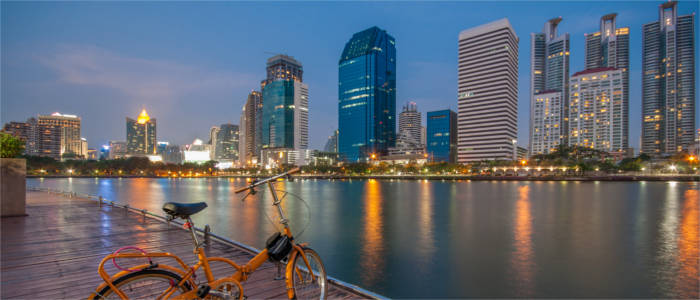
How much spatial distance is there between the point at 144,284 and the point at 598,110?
226779 millimetres

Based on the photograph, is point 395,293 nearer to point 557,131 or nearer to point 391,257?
point 391,257

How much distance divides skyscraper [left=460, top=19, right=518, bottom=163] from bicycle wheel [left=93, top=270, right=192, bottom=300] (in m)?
164

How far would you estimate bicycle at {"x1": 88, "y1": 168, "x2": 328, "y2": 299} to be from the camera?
113 inches

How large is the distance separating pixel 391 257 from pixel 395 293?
488 cm

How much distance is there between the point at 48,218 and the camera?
1255 centimetres

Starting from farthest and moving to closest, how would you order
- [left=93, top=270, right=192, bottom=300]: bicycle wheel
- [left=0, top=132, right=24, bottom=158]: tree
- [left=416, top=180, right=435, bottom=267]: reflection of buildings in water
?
1. [left=416, top=180, right=435, bottom=267]: reflection of buildings in water
2. [left=0, top=132, right=24, bottom=158]: tree
3. [left=93, top=270, right=192, bottom=300]: bicycle wheel

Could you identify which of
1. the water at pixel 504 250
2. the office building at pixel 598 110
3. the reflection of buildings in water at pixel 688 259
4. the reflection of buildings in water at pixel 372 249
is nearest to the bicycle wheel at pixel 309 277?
the water at pixel 504 250

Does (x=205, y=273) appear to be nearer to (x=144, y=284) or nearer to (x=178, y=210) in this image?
(x=144, y=284)

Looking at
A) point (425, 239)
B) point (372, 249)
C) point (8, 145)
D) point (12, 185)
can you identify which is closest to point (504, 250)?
point (425, 239)

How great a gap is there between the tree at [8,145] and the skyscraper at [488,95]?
161667 millimetres

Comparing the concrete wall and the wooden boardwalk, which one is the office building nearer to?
the wooden boardwalk

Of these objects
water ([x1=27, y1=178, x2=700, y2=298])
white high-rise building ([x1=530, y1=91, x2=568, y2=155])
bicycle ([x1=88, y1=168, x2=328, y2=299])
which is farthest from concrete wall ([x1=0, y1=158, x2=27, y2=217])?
white high-rise building ([x1=530, y1=91, x2=568, y2=155])

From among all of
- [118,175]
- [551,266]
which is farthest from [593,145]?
[118,175]

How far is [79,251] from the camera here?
25.6ft
